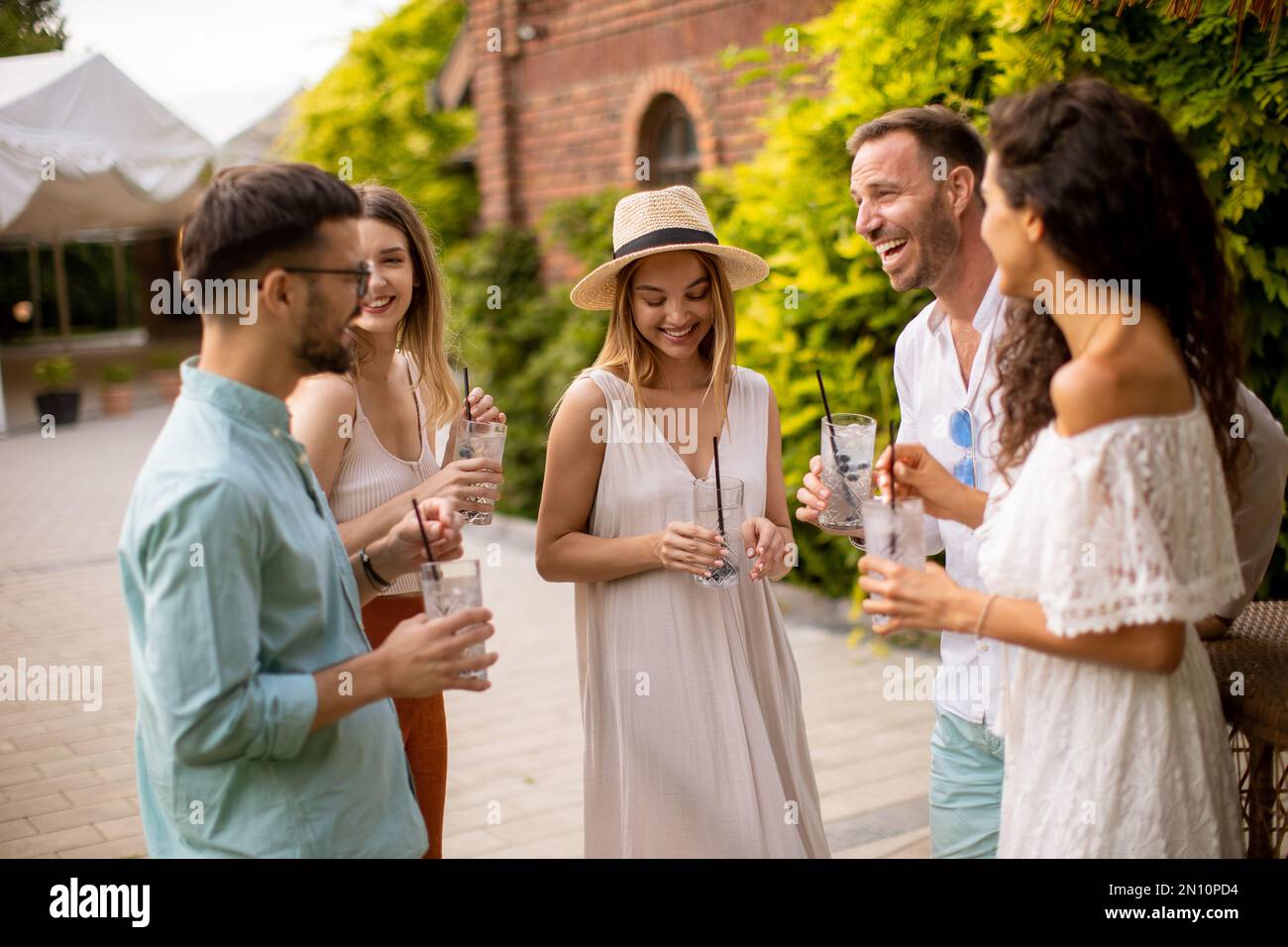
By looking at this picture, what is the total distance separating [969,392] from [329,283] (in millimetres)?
1544

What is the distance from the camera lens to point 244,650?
1.77 meters

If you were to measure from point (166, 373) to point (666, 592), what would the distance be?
2134 cm

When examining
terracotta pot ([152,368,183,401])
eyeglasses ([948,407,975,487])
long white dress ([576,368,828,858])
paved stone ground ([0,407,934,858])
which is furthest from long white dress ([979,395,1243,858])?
terracotta pot ([152,368,183,401])

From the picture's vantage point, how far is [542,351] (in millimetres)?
10375

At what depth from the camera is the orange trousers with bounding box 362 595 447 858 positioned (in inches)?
115

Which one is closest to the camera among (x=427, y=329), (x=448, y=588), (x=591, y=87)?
(x=448, y=588)

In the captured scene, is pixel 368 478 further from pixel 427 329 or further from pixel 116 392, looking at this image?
pixel 116 392

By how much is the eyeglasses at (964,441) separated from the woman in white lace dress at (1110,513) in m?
0.71

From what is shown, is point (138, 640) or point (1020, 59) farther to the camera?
point (1020, 59)

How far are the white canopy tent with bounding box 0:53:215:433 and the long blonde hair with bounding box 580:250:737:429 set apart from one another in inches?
292

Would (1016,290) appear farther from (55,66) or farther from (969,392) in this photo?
(55,66)

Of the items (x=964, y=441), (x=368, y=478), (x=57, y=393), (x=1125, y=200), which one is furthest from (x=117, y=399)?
(x=1125, y=200)

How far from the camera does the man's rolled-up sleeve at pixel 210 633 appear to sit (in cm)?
173
